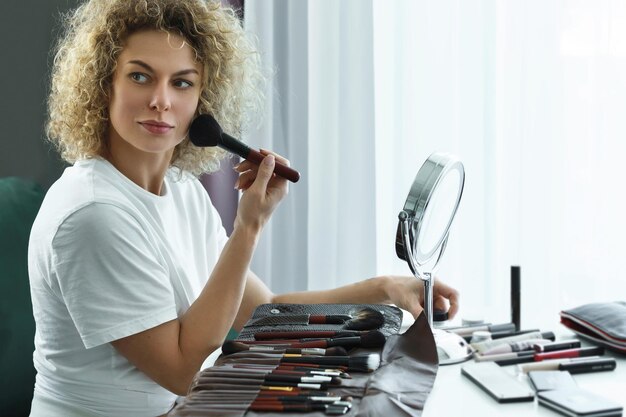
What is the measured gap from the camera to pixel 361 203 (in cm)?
214

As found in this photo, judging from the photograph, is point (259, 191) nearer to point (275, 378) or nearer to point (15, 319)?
point (275, 378)

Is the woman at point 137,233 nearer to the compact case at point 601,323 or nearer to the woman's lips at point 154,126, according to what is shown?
→ the woman's lips at point 154,126

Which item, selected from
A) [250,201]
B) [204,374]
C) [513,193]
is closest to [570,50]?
[513,193]

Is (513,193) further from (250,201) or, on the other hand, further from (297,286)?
(250,201)

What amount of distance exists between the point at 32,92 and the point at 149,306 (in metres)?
0.86

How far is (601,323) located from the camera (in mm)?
1129

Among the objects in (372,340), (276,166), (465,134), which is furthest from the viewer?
(465,134)

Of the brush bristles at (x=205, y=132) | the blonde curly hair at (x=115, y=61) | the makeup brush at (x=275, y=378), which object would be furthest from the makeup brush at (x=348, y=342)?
the blonde curly hair at (x=115, y=61)

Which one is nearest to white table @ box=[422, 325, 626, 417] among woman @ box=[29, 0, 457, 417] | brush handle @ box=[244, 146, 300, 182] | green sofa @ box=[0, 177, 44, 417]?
woman @ box=[29, 0, 457, 417]

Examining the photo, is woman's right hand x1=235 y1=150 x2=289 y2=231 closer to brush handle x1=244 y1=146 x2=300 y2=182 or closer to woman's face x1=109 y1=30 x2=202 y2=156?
brush handle x1=244 y1=146 x2=300 y2=182

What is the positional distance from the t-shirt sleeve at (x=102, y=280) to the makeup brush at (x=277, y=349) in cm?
19

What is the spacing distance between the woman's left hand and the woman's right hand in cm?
23

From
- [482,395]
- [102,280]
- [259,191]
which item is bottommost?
[482,395]

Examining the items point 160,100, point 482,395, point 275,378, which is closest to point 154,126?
point 160,100
